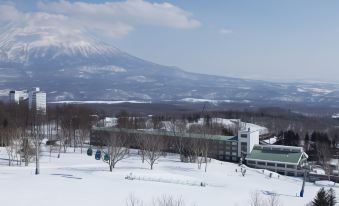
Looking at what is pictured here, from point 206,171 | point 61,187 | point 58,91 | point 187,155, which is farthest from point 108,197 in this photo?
point 58,91

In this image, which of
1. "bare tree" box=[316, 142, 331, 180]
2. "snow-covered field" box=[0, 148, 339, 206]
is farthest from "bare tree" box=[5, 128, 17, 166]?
"bare tree" box=[316, 142, 331, 180]

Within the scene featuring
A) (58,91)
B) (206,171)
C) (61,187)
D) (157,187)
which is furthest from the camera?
(58,91)

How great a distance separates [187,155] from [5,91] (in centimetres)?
15644

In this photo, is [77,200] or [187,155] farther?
[187,155]

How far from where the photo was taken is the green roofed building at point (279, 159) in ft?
133

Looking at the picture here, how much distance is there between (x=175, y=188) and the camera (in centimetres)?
2119

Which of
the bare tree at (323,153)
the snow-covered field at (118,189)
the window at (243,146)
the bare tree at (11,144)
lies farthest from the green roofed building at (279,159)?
the bare tree at (11,144)

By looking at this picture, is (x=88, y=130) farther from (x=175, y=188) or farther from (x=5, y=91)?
(x=5, y=91)

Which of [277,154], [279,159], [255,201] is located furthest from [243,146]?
[255,201]

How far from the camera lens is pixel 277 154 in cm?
4262

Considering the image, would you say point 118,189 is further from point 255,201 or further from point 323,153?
point 323,153

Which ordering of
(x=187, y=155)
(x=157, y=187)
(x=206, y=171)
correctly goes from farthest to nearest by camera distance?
1. (x=187, y=155)
2. (x=206, y=171)
3. (x=157, y=187)

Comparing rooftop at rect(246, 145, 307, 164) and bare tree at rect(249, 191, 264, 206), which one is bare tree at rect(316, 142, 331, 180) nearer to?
rooftop at rect(246, 145, 307, 164)

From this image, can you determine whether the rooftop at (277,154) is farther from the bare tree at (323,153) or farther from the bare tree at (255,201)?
the bare tree at (255,201)
